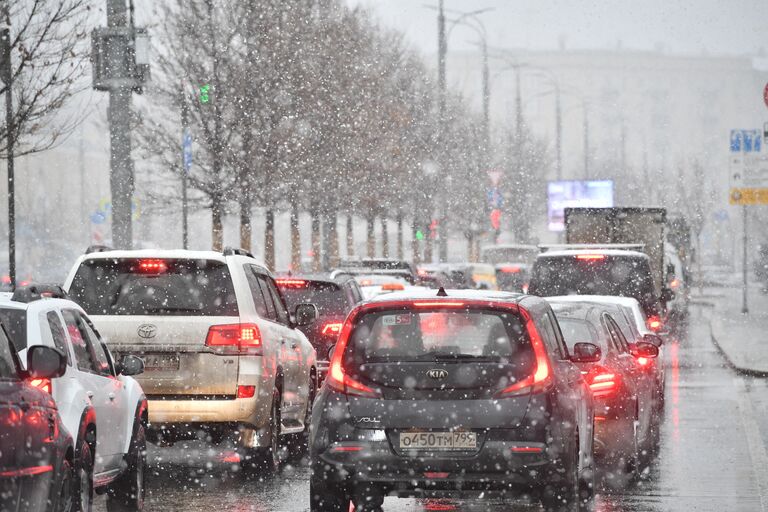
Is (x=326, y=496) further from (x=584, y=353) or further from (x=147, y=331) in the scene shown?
(x=147, y=331)

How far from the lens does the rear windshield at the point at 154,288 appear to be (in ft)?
40.0

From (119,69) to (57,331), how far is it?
1374 centimetres

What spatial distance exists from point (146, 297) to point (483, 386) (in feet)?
13.5

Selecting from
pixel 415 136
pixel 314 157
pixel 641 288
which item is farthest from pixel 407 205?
pixel 641 288

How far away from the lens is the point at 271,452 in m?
12.5

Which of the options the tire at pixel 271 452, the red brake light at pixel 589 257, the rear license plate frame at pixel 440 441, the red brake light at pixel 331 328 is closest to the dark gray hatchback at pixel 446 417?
the rear license plate frame at pixel 440 441

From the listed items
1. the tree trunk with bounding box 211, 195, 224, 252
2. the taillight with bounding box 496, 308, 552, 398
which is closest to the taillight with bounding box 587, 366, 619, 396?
the taillight with bounding box 496, 308, 552, 398

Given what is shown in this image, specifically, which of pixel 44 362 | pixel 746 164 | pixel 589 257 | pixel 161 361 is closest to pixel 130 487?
pixel 161 361

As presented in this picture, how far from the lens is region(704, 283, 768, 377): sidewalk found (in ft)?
86.1

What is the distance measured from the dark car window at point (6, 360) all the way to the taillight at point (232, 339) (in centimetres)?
457

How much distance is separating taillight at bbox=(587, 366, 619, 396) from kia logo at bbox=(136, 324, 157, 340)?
11.2 ft

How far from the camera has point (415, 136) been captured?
55.9 meters

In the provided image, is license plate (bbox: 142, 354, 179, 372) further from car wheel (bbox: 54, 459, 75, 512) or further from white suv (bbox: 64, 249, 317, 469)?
car wheel (bbox: 54, 459, 75, 512)

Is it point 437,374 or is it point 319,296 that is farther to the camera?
point 319,296
